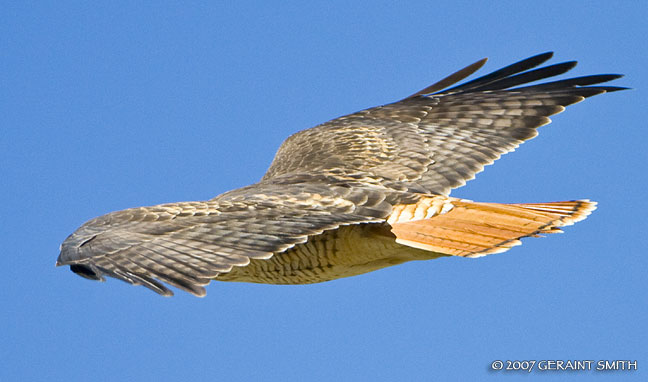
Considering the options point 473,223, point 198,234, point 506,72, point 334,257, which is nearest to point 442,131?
point 506,72

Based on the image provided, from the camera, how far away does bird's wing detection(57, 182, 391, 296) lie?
21.5 ft

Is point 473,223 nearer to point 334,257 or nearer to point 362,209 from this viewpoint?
point 362,209

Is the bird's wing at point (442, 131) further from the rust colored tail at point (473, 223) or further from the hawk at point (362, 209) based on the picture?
the rust colored tail at point (473, 223)

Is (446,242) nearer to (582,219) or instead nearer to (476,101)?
(582,219)

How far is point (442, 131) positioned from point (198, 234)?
3.74m

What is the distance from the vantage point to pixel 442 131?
9.96 meters

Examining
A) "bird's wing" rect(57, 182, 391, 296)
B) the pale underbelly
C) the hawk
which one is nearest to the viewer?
"bird's wing" rect(57, 182, 391, 296)

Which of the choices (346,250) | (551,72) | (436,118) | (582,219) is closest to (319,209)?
(346,250)

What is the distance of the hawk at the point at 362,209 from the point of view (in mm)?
6816

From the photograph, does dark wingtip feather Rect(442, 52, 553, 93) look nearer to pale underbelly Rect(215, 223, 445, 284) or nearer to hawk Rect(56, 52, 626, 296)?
hawk Rect(56, 52, 626, 296)

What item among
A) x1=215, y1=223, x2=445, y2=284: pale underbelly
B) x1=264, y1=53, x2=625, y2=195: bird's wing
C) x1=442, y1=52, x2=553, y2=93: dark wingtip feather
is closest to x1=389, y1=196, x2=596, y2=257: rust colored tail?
x1=215, y1=223, x2=445, y2=284: pale underbelly

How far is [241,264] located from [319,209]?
3.71ft

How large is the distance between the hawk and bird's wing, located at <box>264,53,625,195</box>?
0.01 meters

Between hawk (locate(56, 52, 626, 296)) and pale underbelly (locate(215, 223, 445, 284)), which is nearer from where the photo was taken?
hawk (locate(56, 52, 626, 296))
